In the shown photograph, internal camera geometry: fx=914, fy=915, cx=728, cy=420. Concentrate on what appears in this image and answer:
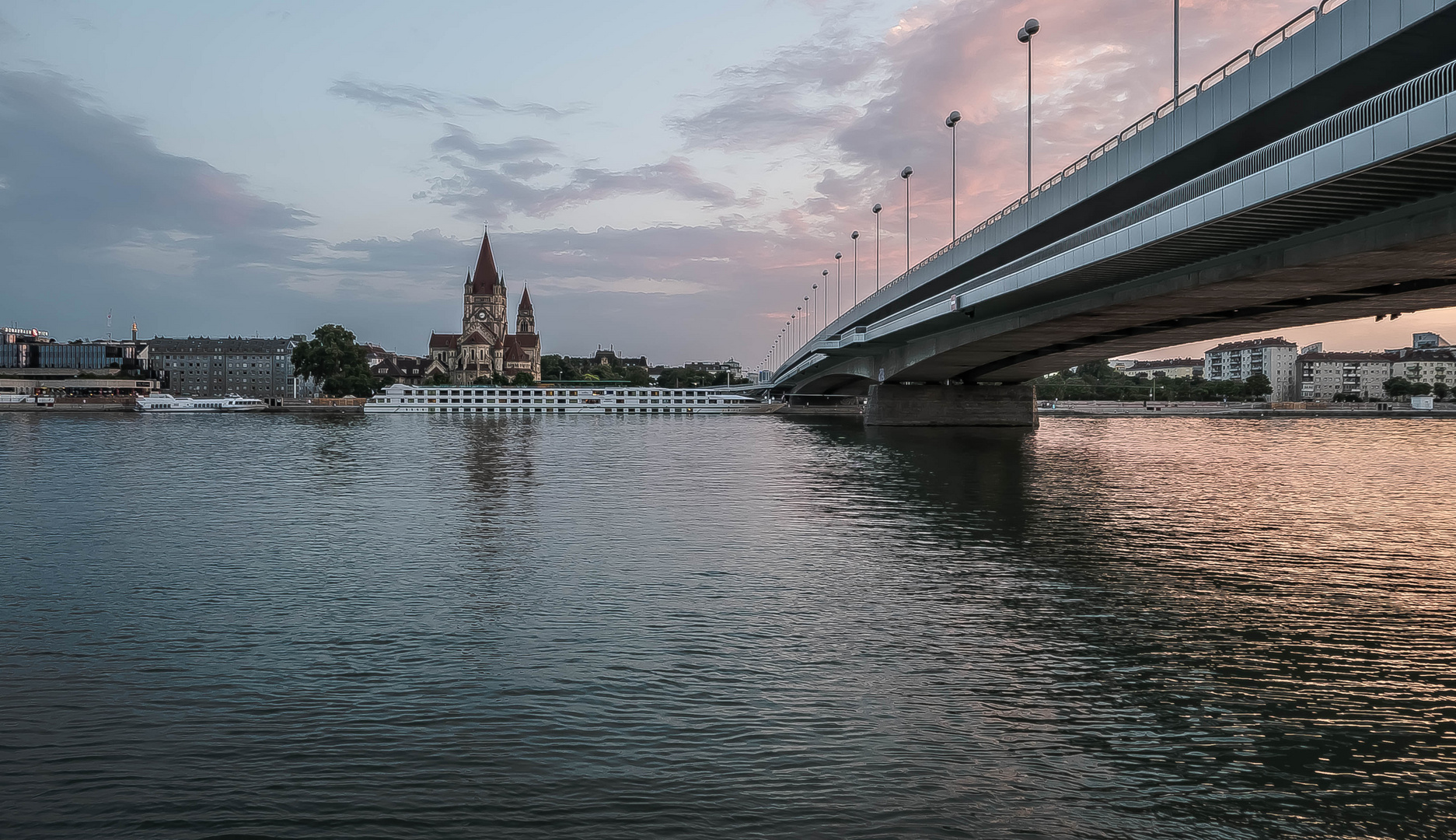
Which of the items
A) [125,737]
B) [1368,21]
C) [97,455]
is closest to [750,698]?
[125,737]

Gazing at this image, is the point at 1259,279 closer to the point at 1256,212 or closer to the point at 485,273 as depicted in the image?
the point at 1256,212

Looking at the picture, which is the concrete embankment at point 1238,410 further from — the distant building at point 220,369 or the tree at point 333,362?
the distant building at point 220,369

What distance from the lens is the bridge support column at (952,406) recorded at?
66125mm

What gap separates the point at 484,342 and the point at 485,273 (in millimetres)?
16173

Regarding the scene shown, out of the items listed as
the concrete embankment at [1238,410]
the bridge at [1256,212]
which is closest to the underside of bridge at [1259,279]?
the bridge at [1256,212]

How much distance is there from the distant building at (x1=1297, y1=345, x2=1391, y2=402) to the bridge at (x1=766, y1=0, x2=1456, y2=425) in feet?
569

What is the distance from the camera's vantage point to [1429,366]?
183500mm

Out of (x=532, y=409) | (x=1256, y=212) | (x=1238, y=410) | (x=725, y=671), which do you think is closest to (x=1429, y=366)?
(x=1238, y=410)

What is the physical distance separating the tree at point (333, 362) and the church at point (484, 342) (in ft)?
131

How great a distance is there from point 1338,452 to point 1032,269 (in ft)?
83.0

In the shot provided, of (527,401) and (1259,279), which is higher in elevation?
(1259,279)

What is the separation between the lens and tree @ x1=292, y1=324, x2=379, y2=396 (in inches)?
4948

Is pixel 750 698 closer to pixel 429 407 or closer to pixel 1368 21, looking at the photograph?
pixel 1368 21

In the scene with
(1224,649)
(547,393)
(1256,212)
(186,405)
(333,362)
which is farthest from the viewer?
(333,362)
